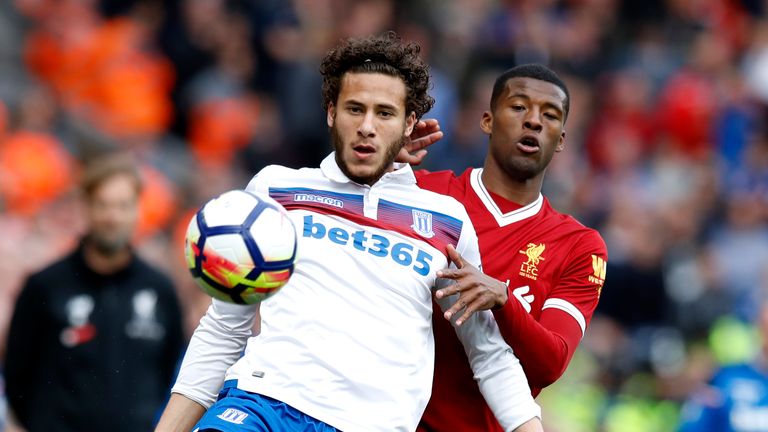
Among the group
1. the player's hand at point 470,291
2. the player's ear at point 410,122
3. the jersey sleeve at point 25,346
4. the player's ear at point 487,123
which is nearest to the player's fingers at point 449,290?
the player's hand at point 470,291

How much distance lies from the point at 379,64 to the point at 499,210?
0.96m

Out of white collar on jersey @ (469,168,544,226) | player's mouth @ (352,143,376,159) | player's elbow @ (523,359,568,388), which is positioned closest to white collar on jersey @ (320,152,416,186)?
player's mouth @ (352,143,376,159)

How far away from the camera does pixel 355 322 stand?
5.23m

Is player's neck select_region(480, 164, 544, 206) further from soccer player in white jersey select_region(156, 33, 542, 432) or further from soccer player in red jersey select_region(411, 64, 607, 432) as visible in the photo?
soccer player in white jersey select_region(156, 33, 542, 432)

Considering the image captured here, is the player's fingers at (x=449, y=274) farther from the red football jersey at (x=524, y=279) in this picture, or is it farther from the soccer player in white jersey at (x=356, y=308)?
the red football jersey at (x=524, y=279)

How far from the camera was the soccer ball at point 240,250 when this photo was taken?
15.9 ft

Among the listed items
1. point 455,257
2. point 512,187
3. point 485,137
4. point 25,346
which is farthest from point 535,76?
point 485,137

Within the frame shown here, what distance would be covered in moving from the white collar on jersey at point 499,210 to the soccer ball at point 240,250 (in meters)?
1.38

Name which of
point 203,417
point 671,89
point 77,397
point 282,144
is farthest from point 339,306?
point 671,89

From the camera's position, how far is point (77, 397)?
7.73 meters

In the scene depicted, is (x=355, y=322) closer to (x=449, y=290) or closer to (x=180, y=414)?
(x=449, y=290)

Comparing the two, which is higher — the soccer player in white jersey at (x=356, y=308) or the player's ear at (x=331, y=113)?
the player's ear at (x=331, y=113)

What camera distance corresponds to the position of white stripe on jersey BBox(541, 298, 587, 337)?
579cm

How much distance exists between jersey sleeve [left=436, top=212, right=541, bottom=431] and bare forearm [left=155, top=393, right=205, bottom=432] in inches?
40.5
